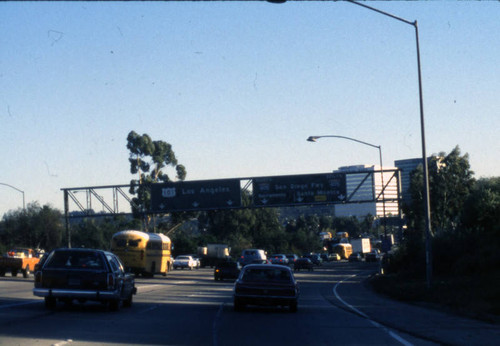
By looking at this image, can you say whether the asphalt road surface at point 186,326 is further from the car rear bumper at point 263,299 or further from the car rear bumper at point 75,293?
the car rear bumper at point 75,293

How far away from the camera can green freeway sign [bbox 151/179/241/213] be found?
170ft

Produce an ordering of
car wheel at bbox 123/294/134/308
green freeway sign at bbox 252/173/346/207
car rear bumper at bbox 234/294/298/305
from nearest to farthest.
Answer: car rear bumper at bbox 234/294/298/305, car wheel at bbox 123/294/134/308, green freeway sign at bbox 252/173/346/207

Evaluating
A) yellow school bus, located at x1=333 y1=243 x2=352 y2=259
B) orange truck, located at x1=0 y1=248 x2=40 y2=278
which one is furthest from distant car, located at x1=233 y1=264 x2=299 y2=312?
yellow school bus, located at x1=333 y1=243 x2=352 y2=259

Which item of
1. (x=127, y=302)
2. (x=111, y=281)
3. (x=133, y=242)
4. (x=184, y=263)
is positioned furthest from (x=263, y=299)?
(x=184, y=263)

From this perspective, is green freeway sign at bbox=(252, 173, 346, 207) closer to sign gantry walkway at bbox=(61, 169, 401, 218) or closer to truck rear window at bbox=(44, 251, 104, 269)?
sign gantry walkway at bbox=(61, 169, 401, 218)

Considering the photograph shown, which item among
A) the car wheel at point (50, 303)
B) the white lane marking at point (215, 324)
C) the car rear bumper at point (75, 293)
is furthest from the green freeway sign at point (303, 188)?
the car rear bumper at point (75, 293)

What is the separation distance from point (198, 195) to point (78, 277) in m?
33.3

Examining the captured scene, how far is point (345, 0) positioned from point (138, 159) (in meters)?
58.5

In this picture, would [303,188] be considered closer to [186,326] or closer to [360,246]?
[186,326]

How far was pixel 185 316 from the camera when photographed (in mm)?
19016

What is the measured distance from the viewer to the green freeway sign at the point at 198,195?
Result: 51.8 metres

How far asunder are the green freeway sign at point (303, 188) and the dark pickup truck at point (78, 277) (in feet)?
105

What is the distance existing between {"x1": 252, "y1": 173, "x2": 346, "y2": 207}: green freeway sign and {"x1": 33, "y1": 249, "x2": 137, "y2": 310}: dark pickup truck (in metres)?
32.1

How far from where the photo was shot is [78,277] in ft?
61.9
